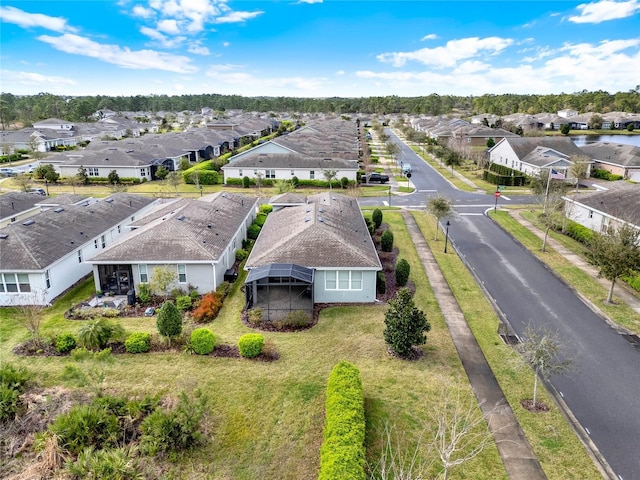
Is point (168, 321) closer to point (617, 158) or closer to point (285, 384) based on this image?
point (285, 384)

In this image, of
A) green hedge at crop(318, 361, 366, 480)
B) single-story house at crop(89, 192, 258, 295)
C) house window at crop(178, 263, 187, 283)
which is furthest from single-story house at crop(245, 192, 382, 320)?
green hedge at crop(318, 361, 366, 480)

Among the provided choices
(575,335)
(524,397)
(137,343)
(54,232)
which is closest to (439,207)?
(575,335)

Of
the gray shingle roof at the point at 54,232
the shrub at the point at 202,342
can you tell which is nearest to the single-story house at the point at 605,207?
the shrub at the point at 202,342

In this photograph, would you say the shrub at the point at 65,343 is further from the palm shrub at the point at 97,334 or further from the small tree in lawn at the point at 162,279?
the small tree in lawn at the point at 162,279

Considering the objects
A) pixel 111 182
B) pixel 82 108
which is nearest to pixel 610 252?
pixel 111 182

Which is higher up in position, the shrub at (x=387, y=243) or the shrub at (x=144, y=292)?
the shrub at (x=387, y=243)

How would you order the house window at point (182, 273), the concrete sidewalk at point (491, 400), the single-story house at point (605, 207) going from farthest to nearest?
the single-story house at point (605, 207)
the house window at point (182, 273)
the concrete sidewalk at point (491, 400)

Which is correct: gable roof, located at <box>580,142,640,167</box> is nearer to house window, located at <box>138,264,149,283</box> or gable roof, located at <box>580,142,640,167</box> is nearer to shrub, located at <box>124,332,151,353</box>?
house window, located at <box>138,264,149,283</box>
